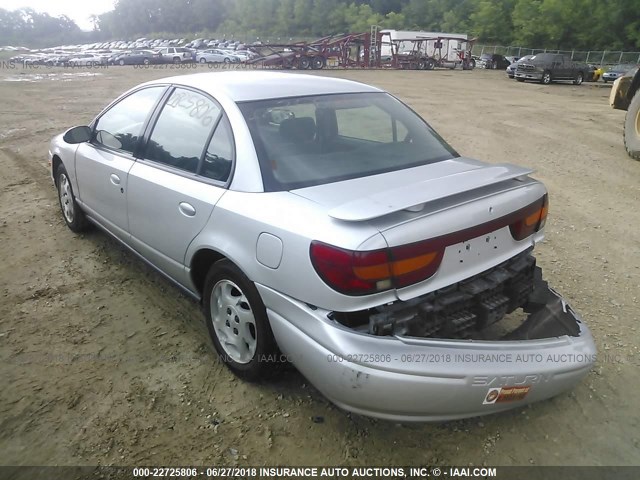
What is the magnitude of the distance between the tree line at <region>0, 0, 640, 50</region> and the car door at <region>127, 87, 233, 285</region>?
166 feet

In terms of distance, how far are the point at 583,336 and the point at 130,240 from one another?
116 inches

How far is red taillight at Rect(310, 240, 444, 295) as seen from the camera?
197 centimetres

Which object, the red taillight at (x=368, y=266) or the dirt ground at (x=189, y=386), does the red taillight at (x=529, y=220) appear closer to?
the red taillight at (x=368, y=266)

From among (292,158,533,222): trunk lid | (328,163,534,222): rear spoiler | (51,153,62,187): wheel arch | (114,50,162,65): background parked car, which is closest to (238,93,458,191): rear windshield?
(292,158,533,222): trunk lid

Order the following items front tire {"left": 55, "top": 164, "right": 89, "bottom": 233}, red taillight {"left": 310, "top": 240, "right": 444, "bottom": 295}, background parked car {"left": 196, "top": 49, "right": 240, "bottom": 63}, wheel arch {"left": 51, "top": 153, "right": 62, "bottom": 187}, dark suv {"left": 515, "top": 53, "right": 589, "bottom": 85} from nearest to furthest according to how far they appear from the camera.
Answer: red taillight {"left": 310, "top": 240, "right": 444, "bottom": 295}, front tire {"left": 55, "top": 164, "right": 89, "bottom": 233}, wheel arch {"left": 51, "top": 153, "right": 62, "bottom": 187}, dark suv {"left": 515, "top": 53, "right": 589, "bottom": 85}, background parked car {"left": 196, "top": 49, "right": 240, "bottom": 63}

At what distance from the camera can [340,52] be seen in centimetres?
3036

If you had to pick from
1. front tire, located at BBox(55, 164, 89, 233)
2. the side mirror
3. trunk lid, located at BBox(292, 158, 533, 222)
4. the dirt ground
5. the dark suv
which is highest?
trunk lid, located at BBox(292, 158, 533, 222)

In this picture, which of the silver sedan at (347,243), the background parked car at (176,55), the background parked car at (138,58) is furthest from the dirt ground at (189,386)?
the background parked car at (176,55)

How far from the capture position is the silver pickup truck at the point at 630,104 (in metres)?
7.75

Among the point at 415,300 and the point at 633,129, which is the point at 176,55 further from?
the point at 415,300

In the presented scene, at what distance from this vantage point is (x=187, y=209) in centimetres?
276

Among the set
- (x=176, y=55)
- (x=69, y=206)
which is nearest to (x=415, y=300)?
(x=69, y=206)

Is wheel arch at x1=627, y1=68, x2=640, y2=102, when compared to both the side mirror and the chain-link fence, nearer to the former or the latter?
the side mirror

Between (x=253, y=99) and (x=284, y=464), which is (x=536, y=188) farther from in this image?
(x=284, y=464)
